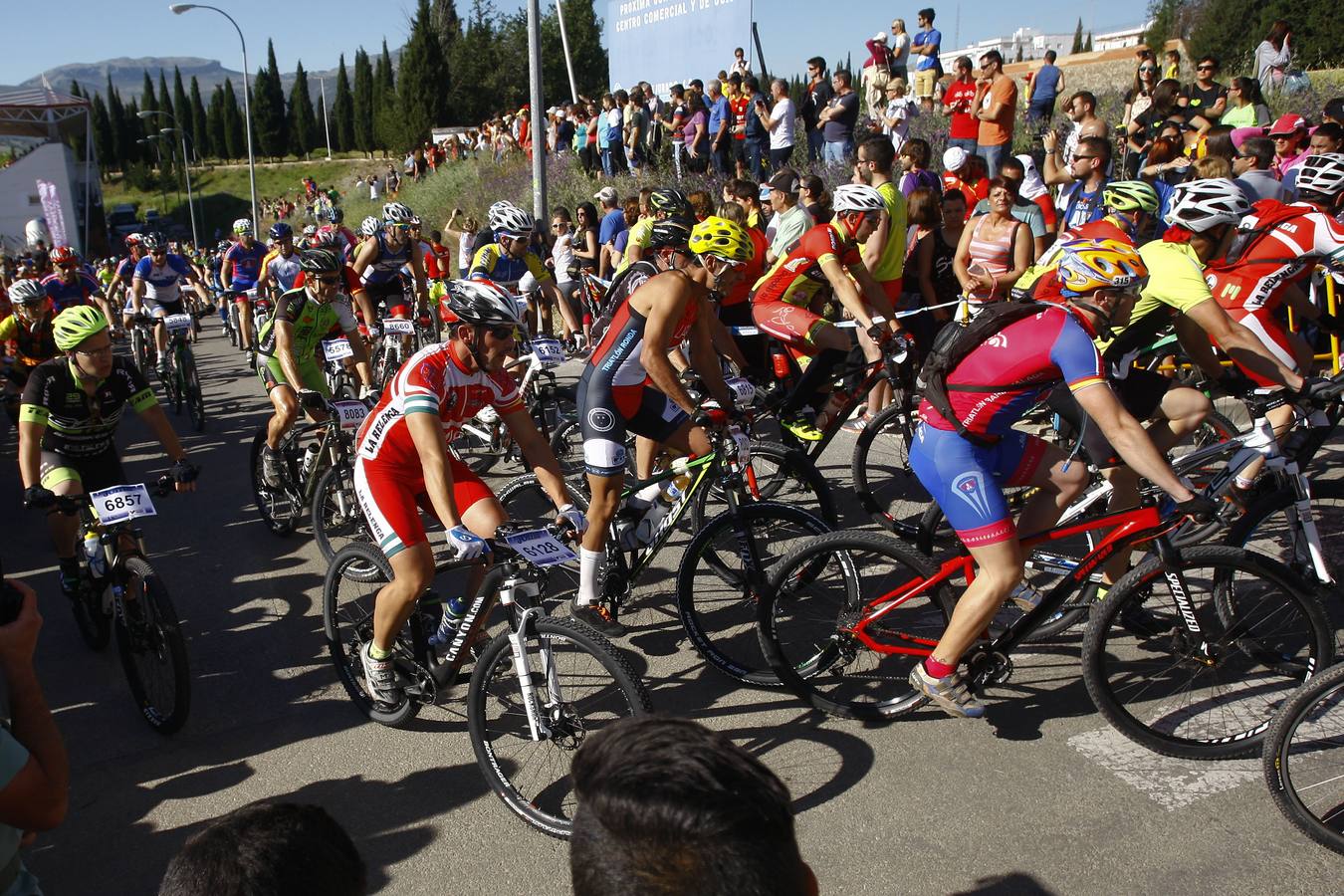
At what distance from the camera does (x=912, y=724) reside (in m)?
4.37

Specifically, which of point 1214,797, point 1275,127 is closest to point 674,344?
point 1214,797

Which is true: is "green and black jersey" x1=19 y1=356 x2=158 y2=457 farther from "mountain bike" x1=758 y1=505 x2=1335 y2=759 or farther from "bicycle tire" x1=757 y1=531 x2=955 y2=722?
"mountain bike" x1=758 y1=505 x2=1335 y2=759

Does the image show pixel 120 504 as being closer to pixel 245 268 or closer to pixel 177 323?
pixel 177 323

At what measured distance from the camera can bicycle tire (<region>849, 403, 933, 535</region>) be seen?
6613mm

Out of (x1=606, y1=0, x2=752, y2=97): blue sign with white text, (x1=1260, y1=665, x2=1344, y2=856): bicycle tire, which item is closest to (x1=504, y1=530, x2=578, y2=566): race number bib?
(x1=1260, y1=665, x2=1344, y2=856): bicycle tire

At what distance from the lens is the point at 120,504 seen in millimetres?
4781

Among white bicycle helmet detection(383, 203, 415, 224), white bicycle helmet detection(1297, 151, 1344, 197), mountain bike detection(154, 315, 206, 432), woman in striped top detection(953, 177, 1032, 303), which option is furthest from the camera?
white bicycle helmet detection(383, 203, 415, 224)

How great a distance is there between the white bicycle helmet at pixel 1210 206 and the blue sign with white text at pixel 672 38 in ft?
51.6

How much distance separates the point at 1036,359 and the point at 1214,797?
1.79 m

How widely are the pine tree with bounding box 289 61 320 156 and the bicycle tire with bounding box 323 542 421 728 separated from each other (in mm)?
91410

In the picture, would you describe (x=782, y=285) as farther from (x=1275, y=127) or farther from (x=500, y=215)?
(x=1275, y=127)

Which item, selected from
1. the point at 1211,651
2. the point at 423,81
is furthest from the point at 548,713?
the point at 423,81

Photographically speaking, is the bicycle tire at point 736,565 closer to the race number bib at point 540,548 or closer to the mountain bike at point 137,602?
the race number bib at point 540,548

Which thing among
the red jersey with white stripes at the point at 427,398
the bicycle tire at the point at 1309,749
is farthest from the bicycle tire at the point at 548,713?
the bicycle tire at the point at 1309,749
